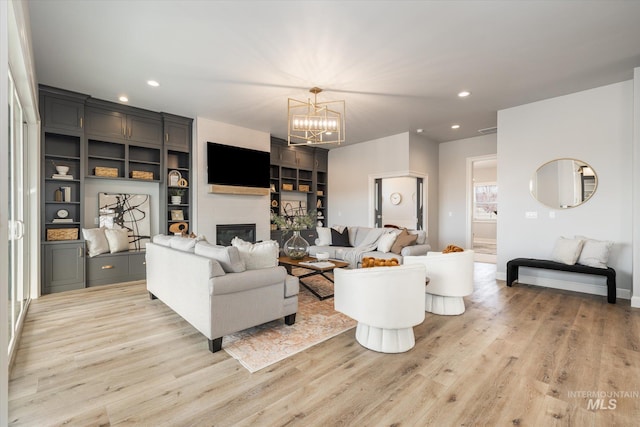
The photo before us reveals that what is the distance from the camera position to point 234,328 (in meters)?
2.60

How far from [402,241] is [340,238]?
1251mm

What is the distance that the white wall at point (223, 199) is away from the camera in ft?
18.1

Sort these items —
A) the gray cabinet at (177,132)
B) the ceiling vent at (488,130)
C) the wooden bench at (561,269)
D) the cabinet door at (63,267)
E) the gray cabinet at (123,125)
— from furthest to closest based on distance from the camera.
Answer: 1. the ceiling vent at (488,130)
2. the gray cabinet at (177,132)
3. the gray cabinet at (123,125)
4. the cabinet door at (63,267)
5. the wooden bench at (561,269)

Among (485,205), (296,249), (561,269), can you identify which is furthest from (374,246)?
(485,205)

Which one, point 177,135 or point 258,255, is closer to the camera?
point 258,255

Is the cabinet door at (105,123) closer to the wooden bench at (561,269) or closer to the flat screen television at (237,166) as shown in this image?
the flat screen television at (237,166)

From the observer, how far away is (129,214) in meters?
5.16

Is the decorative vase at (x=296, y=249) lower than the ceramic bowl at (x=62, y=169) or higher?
lower

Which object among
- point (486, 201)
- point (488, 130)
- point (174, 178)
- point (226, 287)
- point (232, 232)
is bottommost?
point (226, 287)

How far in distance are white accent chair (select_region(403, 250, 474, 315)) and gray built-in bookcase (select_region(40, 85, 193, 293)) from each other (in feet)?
14.8

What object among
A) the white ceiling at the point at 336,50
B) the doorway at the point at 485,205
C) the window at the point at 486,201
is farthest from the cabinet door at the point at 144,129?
the window at the point at 486,201

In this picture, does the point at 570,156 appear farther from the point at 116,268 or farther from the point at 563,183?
the point at 116,268

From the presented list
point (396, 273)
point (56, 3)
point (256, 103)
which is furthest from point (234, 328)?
point (256, 103)

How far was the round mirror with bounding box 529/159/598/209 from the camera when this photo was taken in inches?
171
